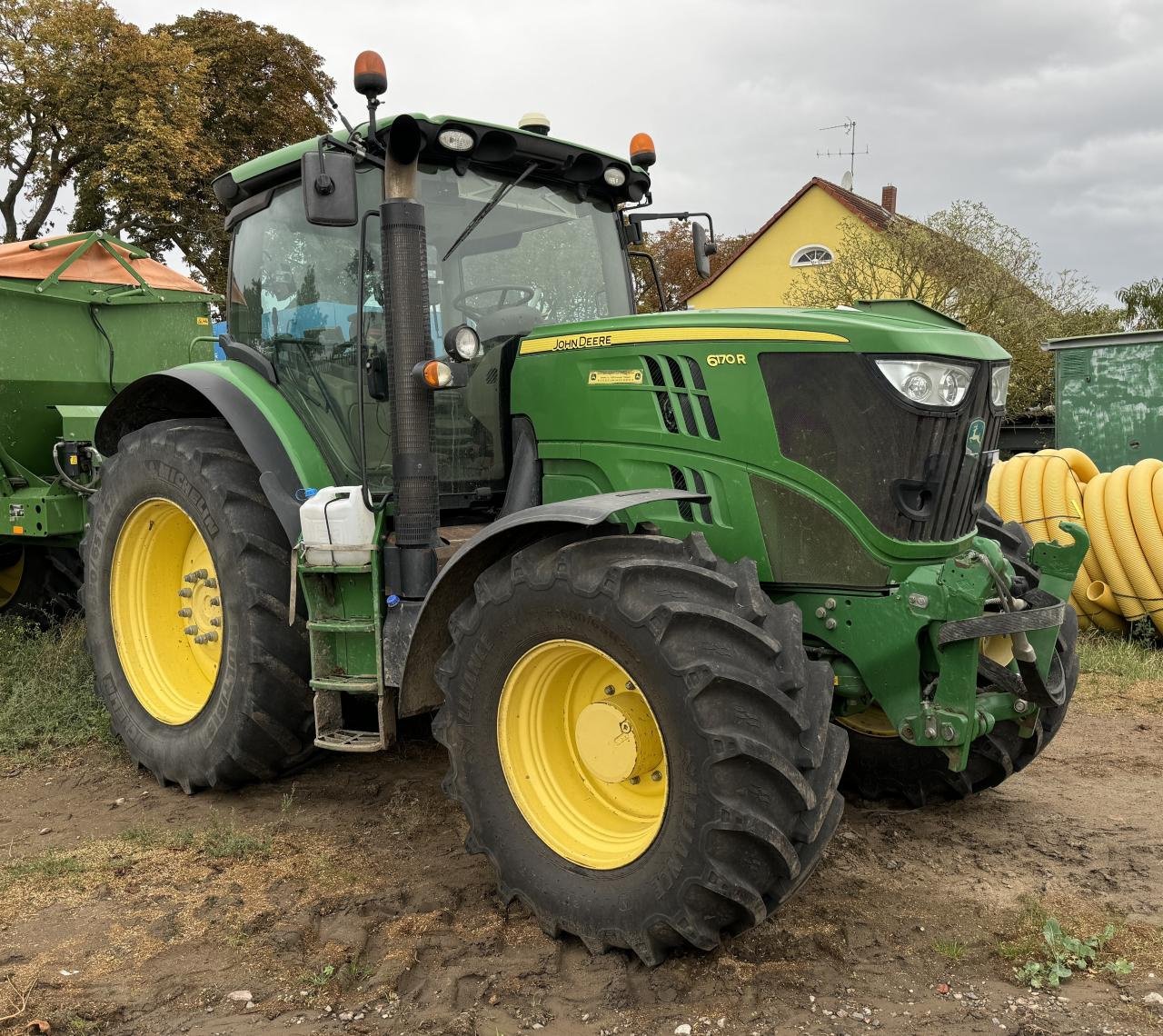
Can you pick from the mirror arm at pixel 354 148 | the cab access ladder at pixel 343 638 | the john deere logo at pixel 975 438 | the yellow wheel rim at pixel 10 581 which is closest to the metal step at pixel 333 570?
the cab access ladder at pixel 343 638

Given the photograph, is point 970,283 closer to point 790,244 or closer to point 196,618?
point 790,244

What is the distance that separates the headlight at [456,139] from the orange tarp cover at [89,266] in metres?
3.79

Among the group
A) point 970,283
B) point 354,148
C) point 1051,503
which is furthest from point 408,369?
point 970,283

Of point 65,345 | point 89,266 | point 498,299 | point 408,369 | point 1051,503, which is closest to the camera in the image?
point 408,369

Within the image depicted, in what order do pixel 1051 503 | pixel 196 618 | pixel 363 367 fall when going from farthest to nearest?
pixel 1051 503
pixel 196 618
pixel 363 367

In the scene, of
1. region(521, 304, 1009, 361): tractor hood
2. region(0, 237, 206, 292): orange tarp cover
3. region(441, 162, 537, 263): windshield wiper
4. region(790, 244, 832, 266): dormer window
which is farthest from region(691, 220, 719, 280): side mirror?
region(790, 244, 832, 266): dormer window

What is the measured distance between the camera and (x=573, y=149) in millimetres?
4250

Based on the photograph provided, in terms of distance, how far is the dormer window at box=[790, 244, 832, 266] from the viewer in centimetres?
2614

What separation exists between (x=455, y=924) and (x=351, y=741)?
2.84 ft

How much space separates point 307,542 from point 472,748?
3.72 feet

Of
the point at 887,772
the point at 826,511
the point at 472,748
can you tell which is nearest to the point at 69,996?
the point at 472,748

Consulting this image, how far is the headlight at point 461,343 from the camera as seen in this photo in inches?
144

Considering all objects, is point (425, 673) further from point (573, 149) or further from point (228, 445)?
point (573, 149)

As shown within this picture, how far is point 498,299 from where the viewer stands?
4145 millimetres
